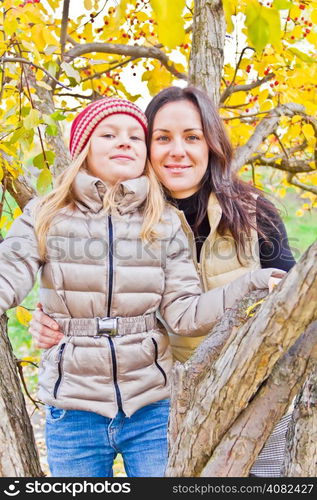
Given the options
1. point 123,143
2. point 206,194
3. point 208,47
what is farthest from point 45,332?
point 208,47

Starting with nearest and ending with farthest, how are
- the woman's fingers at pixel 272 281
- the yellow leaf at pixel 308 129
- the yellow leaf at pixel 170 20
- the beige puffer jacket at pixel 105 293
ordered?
the yellow leaf at pixel 170 20 → the woman's fingers at pixel 272 281 → the beige puffer jacket at pixel 105 293 → the yellow leaf at pixel 308 129

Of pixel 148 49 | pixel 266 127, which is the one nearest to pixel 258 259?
pixel 266 127

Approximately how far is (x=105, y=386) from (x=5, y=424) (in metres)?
0.29

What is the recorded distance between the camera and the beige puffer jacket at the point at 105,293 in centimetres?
172

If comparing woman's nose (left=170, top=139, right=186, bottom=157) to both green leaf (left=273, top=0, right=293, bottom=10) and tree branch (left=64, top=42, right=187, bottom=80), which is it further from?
green leaf (left=273, top=0, right=293, bottom=10)

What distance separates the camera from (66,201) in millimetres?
1875

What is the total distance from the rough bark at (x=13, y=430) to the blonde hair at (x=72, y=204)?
1.18 feet

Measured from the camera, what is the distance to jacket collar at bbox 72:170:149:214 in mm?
1817

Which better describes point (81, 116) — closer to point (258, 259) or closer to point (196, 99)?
point (196, 99)

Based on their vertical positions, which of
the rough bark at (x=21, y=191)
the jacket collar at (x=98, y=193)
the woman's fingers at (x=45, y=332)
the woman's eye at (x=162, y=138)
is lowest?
the woman's fingers at (x=45, y=332)

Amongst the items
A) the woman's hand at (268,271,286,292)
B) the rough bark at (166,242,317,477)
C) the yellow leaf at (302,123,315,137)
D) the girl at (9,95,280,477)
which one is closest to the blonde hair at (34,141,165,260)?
the girl at (9,95,280,477)

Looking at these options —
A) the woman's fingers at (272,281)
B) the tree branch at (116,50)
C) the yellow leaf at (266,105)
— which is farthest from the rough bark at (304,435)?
the yellow leaf at (266,105)

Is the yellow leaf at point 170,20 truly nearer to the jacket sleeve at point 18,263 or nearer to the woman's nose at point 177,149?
the jacket sleeve at point 18,263
